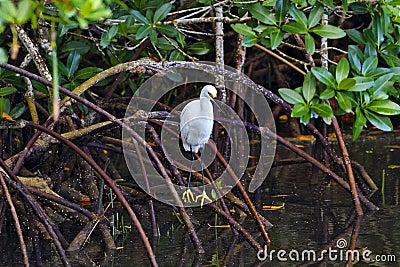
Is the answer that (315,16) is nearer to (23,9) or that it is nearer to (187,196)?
(187,196)

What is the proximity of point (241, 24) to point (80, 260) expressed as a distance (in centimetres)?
121

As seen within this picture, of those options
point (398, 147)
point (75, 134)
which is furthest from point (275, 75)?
point (75, 134)

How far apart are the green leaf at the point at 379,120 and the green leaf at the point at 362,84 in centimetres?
11

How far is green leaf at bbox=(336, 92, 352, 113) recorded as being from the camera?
10.5 feet

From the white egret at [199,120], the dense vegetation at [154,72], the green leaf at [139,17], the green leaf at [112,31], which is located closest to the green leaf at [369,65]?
the dense vegetation at [154,72]

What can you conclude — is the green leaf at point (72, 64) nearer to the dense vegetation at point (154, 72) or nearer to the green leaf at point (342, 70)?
the dense vegetation at point (154, 72)

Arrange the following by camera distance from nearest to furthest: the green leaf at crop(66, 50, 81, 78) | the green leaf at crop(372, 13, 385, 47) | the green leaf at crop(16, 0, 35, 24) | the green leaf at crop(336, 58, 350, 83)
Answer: the green leaf at crop(16, 0, 35, 24), the green leaf at crop(336, 58, 350, 83), the green leaf at crop(372, 13, 385, 47), the green leaf at crop(66, 50, 81, 78)

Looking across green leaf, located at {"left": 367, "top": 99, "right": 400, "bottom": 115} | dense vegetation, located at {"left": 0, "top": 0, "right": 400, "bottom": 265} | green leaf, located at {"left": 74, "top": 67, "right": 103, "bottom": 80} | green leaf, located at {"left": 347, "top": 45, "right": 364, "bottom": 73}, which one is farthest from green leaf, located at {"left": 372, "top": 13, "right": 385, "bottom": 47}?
green leaf, located at {"left": 74, "top": 67, "right": 103, "bottom": 80}

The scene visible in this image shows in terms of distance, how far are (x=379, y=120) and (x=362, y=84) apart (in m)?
0.17

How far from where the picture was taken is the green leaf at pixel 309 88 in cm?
325

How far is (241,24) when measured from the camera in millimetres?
3369

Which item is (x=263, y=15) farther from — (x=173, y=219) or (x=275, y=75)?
(x=275, y=75)

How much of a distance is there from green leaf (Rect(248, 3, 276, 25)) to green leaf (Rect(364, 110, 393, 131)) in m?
0.54

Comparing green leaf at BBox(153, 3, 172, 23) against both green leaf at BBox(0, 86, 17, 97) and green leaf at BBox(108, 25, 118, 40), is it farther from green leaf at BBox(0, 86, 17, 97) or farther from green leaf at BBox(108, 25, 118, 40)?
green leaf at BBox(0, 86, 17, 97)
